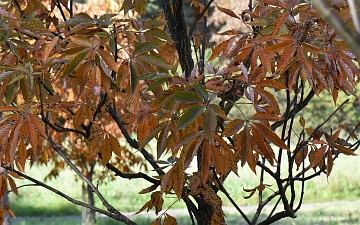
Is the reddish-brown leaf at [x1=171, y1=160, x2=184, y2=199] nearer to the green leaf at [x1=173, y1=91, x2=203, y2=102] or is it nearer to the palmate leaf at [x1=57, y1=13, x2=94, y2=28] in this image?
the green leaf at [x1=173, y1=91, x2=203, y2=102]

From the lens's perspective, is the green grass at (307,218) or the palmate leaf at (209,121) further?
the green grass at (307,218)

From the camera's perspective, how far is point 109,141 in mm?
1890

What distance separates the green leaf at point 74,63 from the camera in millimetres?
1397

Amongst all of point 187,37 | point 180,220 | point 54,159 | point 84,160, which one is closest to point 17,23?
point 187,37

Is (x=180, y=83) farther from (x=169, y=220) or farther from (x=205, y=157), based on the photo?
(x=169, y=220)

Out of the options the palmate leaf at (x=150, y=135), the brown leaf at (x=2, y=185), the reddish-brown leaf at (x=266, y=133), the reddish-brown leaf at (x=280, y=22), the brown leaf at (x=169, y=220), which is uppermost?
the reddish-brown leaf at (x=280, y=22)

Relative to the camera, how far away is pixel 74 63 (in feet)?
4.63

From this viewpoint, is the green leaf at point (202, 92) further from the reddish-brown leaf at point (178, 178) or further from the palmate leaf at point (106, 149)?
the palmate leaf at point (106, 149)

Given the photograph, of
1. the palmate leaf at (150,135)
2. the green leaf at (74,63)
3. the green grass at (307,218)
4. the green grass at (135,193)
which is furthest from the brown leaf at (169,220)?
the green grass at (135,193)

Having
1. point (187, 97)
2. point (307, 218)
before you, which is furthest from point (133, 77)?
point (307, 218)

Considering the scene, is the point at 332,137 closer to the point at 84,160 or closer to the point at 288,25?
the point at 288,25

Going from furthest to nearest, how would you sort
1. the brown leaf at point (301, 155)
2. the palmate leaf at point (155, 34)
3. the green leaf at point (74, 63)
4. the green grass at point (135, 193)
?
the green grass at point (135, 193), the brown leaf at point (301, 155), the palmate leaf at point (155, 34), the green leaf at point (74, 63)

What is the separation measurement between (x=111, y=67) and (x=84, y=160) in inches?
246

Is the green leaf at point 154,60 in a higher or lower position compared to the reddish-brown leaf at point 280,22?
lower
